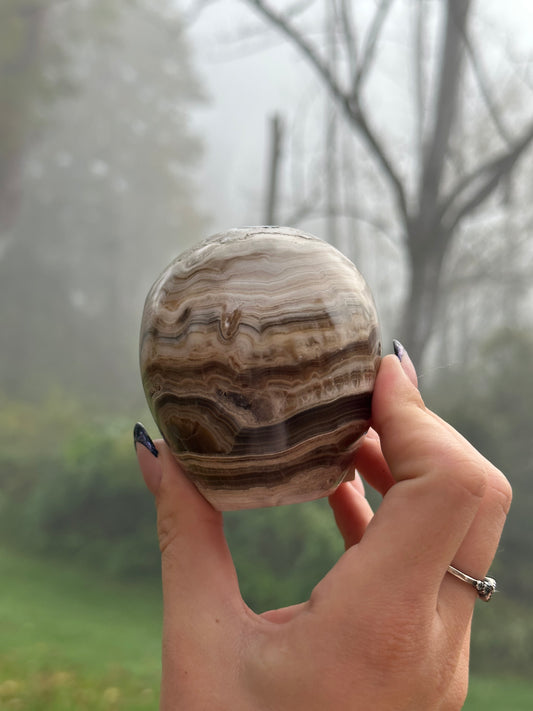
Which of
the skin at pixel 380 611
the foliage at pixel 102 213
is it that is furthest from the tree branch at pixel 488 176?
the foliage at pixel 102 213

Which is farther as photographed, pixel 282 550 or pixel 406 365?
pixel 282 550

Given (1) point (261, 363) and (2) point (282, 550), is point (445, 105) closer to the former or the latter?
(2) point (282, 550)

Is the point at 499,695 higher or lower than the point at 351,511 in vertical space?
lower

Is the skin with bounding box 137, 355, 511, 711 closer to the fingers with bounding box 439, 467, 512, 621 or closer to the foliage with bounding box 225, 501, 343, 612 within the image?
the fingers with bounding box 439, 467, 512, 621

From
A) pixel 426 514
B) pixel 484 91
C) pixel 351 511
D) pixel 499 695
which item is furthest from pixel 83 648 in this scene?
pixel 484 91

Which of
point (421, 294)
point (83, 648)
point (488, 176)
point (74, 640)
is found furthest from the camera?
point (421, 294)

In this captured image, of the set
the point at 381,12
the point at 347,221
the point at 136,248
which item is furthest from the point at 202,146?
the point at 381,12

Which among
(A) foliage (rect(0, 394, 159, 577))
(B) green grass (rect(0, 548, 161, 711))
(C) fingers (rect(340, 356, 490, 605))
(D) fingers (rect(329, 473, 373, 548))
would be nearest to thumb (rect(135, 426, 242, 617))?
(C) fingers (rect(340, 356, 490, 605))

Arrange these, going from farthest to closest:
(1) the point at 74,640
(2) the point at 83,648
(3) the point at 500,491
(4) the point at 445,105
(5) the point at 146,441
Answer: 1. (4) the point at 445,105
2. (1) the point at 74,640
3. (2) the point at 83,648
4. (5) the point at 146,441
5. (3) the point at 500,491

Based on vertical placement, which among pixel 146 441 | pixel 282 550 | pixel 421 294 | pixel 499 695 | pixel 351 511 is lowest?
pixel 499 695
